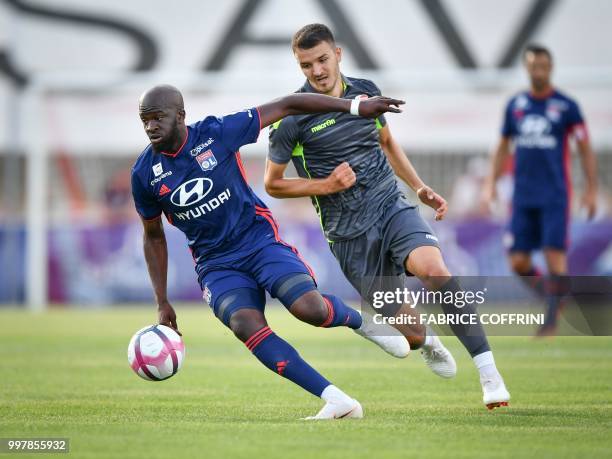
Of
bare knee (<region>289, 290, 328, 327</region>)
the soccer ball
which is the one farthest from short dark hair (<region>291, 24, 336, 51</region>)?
the soccer ball

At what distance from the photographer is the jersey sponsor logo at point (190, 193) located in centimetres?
726

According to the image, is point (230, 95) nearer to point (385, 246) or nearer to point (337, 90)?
point (337, 90)

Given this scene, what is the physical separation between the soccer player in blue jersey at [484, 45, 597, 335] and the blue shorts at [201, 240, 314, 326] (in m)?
5.77

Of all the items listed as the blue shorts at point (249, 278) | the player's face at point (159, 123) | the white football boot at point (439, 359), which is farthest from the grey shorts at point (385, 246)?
the player's face at point (159, 123)

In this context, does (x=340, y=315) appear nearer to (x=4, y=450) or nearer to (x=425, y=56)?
(x=4, y=450)

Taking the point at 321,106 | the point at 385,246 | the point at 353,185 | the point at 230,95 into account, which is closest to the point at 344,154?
the point at 353,185

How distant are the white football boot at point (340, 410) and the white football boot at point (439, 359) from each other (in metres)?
1.58

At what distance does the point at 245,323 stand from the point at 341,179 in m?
1.24

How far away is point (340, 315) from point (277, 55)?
53.9ft

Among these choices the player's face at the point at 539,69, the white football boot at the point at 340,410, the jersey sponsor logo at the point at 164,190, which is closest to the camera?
the white football boot at the point at 340,410

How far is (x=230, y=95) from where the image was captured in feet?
70.6

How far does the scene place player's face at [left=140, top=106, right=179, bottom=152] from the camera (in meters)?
7.08

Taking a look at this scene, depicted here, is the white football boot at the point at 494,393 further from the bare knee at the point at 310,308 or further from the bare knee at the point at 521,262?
the bare knee at the point at 521,262

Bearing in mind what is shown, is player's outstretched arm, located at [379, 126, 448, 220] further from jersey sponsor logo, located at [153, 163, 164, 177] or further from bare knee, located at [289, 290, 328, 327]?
jersey sponsor logo, located at [153, 163, 164, 177]
